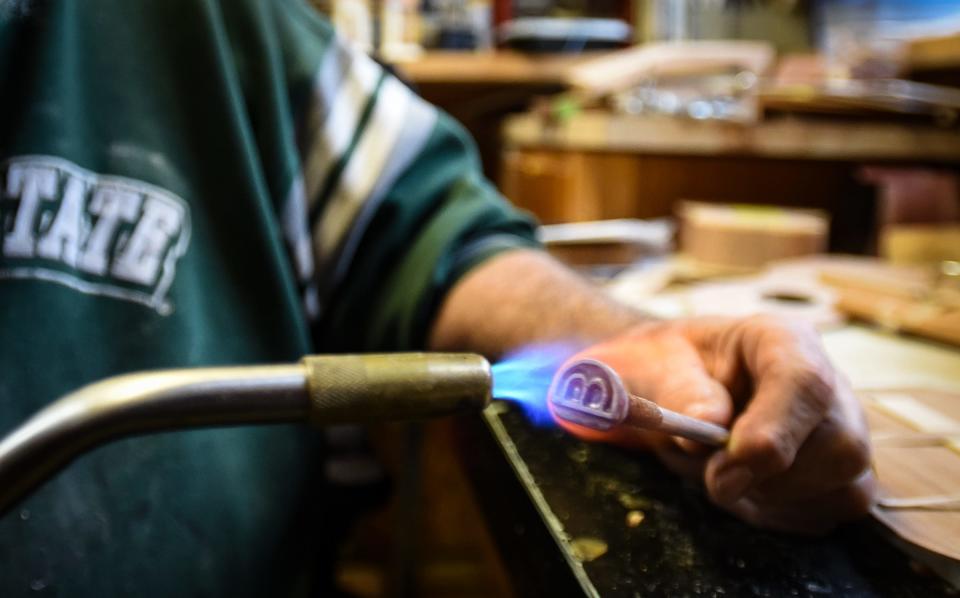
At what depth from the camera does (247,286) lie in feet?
2.09

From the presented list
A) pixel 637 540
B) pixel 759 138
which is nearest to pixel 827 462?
pixel 637 540

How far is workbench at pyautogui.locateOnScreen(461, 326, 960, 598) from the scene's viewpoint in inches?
15.2

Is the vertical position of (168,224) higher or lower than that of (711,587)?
higher

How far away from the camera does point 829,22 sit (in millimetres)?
1831

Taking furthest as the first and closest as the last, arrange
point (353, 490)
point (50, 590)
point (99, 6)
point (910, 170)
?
point (910, 170) → point (353, 490) → point (99, 6) → point (50, 590)

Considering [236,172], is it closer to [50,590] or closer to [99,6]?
[99,6]

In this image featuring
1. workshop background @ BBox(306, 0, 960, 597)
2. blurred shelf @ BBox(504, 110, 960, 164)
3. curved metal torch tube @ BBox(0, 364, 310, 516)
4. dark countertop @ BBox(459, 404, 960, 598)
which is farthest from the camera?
blurred shelf @ BBox(504, 110, 960, 164)

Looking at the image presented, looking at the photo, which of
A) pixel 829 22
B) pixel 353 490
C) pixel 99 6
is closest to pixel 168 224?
pixel 99 6

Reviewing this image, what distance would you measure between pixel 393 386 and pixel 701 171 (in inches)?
45.4

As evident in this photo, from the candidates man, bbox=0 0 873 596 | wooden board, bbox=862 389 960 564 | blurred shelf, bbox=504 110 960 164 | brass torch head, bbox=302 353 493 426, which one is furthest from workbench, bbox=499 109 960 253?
brass torch head, bbox=302 353 493 426

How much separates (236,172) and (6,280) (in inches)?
7.3

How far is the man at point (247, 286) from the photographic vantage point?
471mm

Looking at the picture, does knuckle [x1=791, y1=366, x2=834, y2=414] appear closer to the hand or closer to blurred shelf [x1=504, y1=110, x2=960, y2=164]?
the hand

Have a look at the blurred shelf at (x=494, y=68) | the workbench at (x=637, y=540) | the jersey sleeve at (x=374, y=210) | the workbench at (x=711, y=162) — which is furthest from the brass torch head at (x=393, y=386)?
the blurred shelf at (x=494, y=68)
